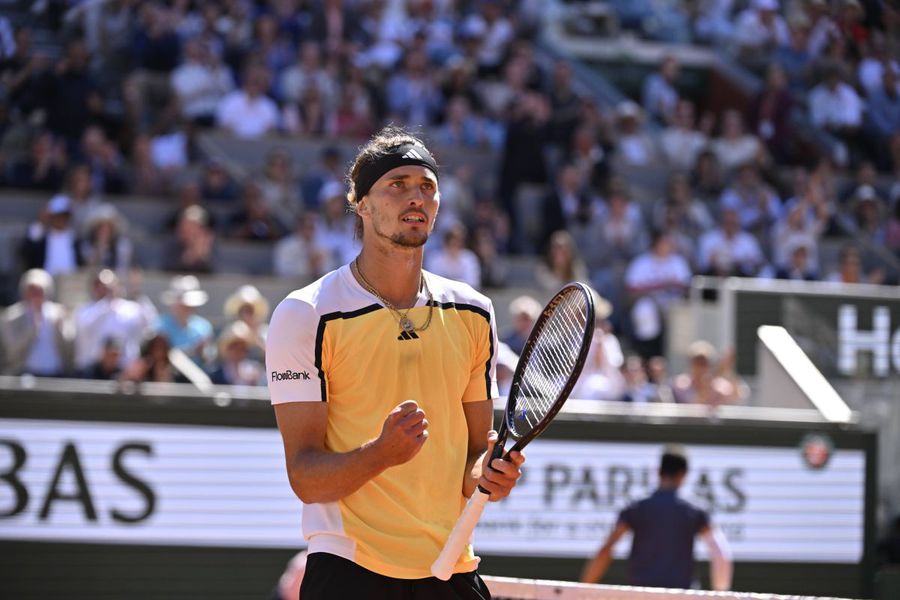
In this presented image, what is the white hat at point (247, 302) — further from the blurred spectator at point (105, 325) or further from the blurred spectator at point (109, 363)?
the blurred spectator at point (109, 363)

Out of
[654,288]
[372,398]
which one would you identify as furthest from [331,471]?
[654,288]

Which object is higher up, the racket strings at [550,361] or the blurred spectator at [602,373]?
the racket strings at [550,361]

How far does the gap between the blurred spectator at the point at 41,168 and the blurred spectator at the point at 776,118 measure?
8.52 metres

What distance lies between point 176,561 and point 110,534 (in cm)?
50

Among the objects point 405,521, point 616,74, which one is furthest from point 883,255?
point 405,521

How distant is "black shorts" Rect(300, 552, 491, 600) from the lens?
4.33 meters

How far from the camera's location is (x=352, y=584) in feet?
14.2

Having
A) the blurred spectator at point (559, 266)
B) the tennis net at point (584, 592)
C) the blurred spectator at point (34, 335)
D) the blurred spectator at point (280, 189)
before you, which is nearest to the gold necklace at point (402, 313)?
the tennis net at point (584, 592)

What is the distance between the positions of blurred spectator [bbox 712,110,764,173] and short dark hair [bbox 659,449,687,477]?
9.26 meters

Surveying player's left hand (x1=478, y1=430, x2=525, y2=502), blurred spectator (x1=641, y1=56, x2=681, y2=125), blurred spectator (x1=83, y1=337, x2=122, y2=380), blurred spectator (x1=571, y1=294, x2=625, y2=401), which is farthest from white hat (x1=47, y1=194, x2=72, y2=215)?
player's left hand (x1=478, y1=430, x2=525, y2=502)

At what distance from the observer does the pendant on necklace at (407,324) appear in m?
4.43

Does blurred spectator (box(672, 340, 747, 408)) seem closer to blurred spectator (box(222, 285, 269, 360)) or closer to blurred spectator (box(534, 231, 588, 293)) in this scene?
blurred spectator (box(534, 231, 588, 293))

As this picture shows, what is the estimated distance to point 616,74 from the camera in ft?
70.6

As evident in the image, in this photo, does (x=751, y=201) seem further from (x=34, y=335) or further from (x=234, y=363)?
(x=34, y=335)
